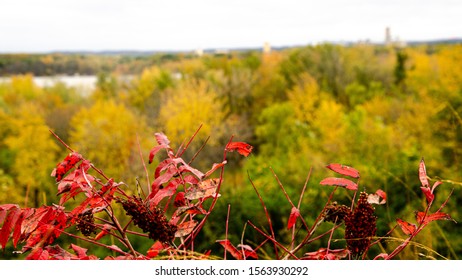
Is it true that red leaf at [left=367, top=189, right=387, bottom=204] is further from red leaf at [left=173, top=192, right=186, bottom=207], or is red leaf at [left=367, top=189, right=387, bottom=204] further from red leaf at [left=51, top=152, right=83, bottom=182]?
→ red leaf at [left=51, top=152, right=83, bottom=182]

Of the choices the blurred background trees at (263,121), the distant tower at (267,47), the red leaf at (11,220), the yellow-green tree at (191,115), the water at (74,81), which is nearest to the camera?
the red leaf at (11,220)

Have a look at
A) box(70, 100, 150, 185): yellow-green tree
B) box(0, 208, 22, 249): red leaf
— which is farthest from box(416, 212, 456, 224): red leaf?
box(70, 100, 150, 185): yellow-green tree

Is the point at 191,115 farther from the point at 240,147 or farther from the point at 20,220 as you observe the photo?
the point at 20,220

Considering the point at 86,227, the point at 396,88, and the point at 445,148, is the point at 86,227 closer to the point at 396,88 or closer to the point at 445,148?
the point at 445,148

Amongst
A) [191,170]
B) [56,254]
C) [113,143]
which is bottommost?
[113,143]

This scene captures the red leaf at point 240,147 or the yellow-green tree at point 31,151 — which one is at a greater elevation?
the red leaf at point 240,147

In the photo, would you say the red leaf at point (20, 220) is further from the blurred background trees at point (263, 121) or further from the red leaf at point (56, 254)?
the blurred background trees at point (263, 121)

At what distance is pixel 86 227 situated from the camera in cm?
140

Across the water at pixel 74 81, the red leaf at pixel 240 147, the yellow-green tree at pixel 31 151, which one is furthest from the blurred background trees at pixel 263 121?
the red leaf at pixel 240 147

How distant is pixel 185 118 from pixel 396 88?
49.7ft

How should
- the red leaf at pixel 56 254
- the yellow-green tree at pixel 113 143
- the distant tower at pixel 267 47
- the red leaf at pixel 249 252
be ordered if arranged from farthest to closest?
the distant tower at pixel 267 47
the yellow-green tree at pixel 113 143
the red leaf at pixel 249 252
the red leaf at pixel 56 254

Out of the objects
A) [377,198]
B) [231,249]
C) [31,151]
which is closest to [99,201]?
[231,249]
